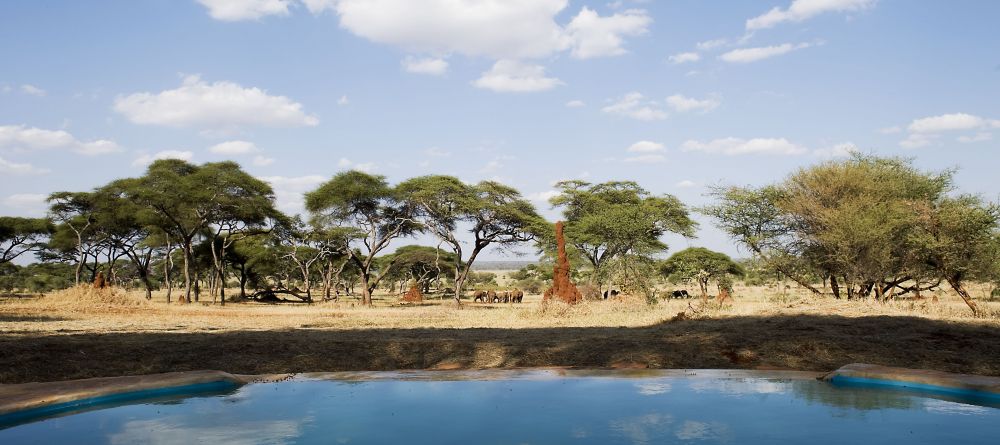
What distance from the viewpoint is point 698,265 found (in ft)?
163

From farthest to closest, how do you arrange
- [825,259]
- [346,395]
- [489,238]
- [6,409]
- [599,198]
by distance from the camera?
[599,198], [489,238], [825,259], [346,395], [6,409]

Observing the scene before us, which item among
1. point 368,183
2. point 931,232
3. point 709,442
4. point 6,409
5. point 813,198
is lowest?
point 709,442

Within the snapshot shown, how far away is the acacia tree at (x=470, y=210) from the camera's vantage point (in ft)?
117

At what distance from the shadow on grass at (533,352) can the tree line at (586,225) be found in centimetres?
765

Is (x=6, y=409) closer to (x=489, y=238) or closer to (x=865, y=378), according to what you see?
(x=865, y=378)

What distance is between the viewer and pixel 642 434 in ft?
25.7

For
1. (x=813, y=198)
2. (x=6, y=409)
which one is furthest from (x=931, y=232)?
(x=6, y=409)

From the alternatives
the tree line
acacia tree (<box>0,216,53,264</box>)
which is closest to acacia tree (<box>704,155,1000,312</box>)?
the tree line

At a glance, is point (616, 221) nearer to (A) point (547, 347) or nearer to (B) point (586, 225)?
(B) point (586, 225)

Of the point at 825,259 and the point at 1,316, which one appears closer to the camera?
the point at 1,316

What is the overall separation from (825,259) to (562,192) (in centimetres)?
2212

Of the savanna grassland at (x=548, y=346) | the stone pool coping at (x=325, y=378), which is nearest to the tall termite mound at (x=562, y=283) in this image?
the savanna grassland at (x=548, y=346)

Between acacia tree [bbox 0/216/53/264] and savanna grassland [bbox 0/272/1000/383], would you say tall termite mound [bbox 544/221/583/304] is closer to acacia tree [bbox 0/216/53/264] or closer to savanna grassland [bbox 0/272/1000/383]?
savanna grassland [bbox 0/272/1000/383]

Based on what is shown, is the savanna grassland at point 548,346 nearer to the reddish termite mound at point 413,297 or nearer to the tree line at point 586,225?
the tree line at point 586,225
